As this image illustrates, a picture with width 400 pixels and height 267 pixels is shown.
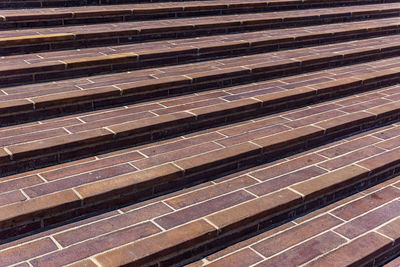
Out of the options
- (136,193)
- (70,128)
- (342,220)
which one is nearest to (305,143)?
(342,220)

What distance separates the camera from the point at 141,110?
11.9ft

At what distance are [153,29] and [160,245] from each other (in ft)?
9.20

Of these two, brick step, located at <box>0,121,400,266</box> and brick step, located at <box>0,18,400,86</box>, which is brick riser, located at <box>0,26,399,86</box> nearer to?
brick step, located at <box>0,18,400,86</box>

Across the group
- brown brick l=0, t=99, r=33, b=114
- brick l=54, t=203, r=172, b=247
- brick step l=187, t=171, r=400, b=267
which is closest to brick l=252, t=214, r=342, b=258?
brick step l=187, t=171, r=400, b=267

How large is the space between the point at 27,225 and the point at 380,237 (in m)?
1.89

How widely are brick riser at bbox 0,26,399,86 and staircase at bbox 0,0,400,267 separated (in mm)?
11

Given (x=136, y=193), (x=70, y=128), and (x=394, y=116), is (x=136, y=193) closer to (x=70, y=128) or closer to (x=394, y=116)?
(x=70, y=128)

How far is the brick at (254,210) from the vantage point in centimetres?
268

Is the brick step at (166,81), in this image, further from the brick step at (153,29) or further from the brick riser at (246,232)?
the brick riser at (246,232)

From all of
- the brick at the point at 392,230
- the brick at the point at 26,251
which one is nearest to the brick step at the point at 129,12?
the brick at the point at 26,251

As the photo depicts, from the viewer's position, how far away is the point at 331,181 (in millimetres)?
3148

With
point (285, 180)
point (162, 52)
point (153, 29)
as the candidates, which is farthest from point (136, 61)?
point (285, 180)

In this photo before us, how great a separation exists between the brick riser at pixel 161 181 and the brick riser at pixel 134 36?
4.87ft

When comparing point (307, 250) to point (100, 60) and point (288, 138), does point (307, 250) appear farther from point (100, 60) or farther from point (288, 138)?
point (100, 60)
